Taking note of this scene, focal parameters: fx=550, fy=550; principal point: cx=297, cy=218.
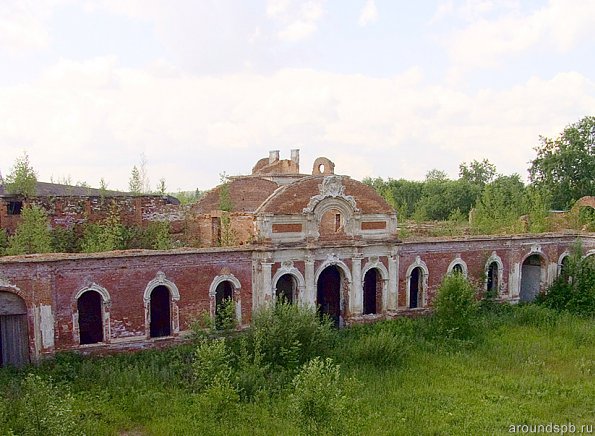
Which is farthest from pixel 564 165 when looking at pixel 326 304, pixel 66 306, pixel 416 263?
pixel 66 306

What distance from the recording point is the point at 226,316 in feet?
58.1

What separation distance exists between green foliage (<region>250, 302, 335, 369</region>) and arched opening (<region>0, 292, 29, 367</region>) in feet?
21.3

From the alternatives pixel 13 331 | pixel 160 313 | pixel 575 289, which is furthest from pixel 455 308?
pixel 13 331

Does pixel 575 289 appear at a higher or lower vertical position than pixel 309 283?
lower

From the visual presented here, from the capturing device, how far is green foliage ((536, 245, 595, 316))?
23.9m

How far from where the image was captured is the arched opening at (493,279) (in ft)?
78.9

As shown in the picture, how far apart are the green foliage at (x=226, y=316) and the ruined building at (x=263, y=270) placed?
13.5 inches


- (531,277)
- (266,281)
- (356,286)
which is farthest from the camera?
(531,277)

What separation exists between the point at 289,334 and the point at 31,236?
360 inches

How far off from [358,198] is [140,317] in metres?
8.84

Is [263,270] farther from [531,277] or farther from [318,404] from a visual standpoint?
[531,277]

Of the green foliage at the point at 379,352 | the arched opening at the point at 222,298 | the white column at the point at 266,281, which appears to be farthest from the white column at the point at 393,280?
the arched opening at the point at 222,298

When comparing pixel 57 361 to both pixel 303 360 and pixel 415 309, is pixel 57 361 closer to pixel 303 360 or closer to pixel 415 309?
pixel 303 360

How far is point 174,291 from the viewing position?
17.5m
